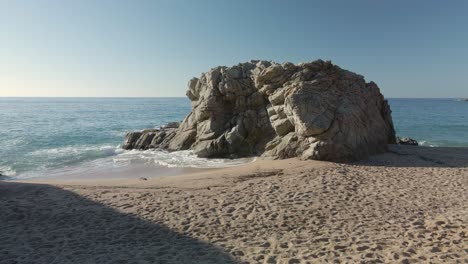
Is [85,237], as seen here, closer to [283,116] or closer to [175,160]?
[175,160]

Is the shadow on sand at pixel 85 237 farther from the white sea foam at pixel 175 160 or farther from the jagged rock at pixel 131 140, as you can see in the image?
the jagged rock at pixel 131 140

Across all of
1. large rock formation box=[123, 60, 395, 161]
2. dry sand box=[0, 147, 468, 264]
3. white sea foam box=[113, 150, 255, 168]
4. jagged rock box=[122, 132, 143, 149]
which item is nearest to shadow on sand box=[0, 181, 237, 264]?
dry sand box=[0, 147, 468, 264]

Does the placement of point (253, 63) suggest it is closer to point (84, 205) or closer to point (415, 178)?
point (415, 178)

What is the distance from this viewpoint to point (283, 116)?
19312mm

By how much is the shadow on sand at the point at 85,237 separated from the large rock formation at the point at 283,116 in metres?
10.3

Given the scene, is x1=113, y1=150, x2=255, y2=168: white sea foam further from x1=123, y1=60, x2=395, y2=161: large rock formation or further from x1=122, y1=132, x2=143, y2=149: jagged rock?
x1=122, y1=132, x2=143, y2=149: jagged rock

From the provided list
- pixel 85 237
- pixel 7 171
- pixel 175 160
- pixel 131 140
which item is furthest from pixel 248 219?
pixel 131 140

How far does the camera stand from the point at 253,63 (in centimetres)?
2442

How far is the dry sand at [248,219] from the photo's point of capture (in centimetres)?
691

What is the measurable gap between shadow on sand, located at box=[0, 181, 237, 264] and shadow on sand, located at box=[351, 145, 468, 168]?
1108 cm

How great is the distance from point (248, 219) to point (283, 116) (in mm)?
11426

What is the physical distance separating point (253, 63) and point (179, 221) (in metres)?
17.9

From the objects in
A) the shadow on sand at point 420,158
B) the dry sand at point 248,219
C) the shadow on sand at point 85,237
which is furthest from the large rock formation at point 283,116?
the shadow on sand at point 85,237


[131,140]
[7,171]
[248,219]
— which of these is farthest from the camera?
[131,140]
